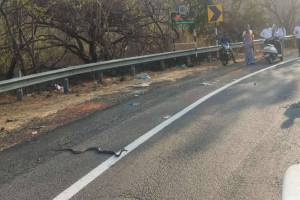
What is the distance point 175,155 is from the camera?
6691 mm

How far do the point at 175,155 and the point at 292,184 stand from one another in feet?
6.00

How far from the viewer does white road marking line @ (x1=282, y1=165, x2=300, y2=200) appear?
4883 mm

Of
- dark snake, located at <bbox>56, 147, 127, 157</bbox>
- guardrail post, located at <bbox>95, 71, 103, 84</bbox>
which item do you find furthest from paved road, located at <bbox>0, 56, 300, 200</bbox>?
guardrail post, located at <bbox>95, 71, 103, 84</bbox>

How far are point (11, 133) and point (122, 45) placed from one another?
49.4 ft

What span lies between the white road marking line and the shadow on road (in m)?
2.38

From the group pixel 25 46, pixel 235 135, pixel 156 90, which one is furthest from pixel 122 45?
pixel 235 135

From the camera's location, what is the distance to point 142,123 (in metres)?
8.93

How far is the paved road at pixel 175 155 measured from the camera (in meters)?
5.42

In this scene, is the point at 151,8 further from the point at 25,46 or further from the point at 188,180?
the point at 188,180

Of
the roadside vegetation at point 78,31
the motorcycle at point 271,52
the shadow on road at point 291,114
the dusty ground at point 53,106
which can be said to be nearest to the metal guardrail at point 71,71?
the dusty ground at point 53,106

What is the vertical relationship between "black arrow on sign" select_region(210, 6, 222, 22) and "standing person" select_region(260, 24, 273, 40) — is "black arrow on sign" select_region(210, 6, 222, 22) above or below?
above

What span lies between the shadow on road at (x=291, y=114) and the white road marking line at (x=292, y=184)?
7.80 ft

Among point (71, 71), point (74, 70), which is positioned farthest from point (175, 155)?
point (74, 70)

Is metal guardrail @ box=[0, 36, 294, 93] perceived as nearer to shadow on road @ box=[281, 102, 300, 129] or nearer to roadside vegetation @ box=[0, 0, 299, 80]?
roadside vegetation @ box=[0, 0, 299, 80]
